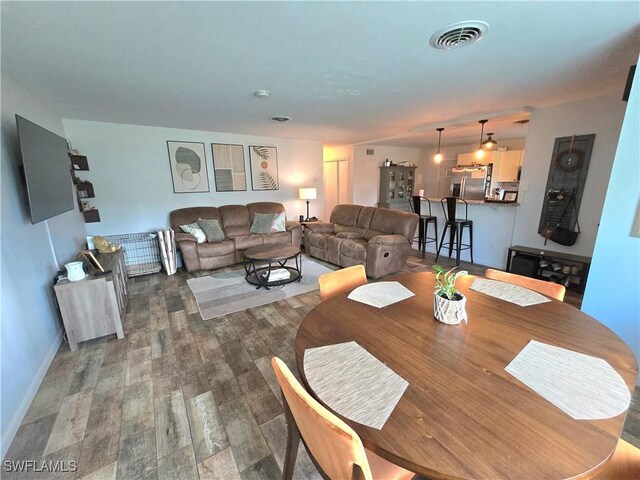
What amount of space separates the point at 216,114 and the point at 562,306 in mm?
3929

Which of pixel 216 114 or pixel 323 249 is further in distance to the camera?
pixel 323 249

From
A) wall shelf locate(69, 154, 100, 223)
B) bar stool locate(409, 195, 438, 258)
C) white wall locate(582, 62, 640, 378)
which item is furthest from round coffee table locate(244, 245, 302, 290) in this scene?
white wall locate(582, 62, 640, 378)

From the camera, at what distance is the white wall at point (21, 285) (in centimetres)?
159

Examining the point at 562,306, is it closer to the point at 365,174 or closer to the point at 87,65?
the point at 87,65

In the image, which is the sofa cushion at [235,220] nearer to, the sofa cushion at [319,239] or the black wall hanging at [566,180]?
the sofa cushion at [319,239]

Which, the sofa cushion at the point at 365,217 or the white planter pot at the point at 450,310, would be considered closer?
the white planter pot at the point at 450,310

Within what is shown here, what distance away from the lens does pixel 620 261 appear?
1.74 m

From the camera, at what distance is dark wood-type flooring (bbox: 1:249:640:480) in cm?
133

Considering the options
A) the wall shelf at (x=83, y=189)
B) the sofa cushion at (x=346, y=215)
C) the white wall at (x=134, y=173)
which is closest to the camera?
the wall shelf at (x=83, y=189)

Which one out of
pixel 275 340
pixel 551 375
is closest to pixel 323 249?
pixel 275 340

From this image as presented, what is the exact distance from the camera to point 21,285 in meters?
1.84

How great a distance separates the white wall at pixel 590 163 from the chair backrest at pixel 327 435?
4.04m

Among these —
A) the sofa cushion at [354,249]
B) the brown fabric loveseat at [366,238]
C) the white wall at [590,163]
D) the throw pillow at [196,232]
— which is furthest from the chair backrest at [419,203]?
the throw pillow at [196,232]

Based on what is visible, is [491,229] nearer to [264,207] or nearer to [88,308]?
[264,207]
